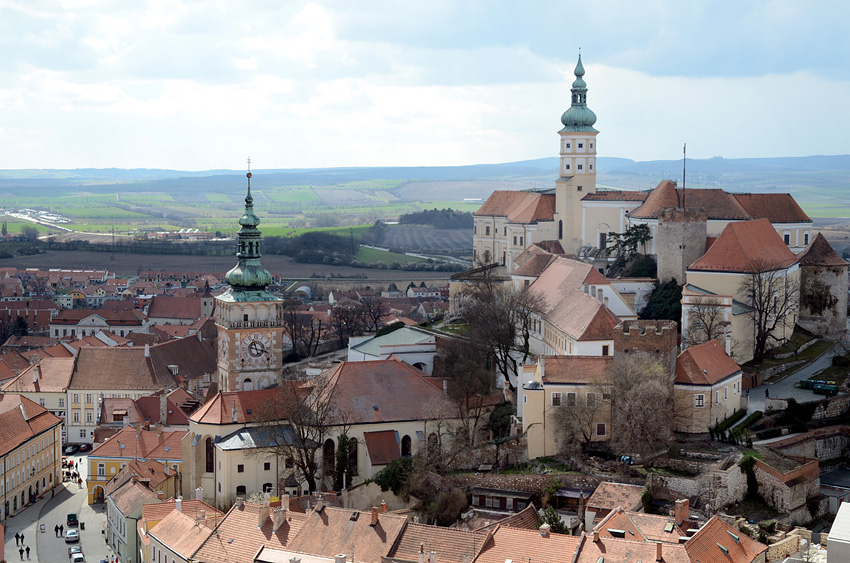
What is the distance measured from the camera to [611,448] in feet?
190

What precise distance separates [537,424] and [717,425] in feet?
28.2

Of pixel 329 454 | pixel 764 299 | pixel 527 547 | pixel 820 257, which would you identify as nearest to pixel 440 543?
pixel 527 547

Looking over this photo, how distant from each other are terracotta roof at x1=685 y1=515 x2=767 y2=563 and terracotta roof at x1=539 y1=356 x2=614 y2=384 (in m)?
12.6

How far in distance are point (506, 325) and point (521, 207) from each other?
3492 cm

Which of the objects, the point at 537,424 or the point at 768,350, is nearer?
the point at 537,424

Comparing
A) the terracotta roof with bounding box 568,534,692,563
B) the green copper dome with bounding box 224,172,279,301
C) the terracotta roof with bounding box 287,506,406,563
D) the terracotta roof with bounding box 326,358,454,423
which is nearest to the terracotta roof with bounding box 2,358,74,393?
the green copper dome with bounding box 224,172,279,301

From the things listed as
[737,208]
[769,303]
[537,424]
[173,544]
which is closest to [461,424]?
[537,424]

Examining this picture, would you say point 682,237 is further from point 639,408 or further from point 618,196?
point 639,408

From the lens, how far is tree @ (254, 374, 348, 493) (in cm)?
5931

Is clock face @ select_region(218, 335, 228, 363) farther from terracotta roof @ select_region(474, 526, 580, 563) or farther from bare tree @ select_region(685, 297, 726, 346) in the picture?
terracotta roof @ select_region(474, 526, 580, 563)

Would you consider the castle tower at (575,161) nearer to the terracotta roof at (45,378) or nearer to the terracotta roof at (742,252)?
the terracotta roof at (742,252)

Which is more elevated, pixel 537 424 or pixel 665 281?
pixel 665 281

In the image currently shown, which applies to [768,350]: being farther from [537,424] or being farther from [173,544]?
[173,544]

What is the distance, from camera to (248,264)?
68.3 metres
